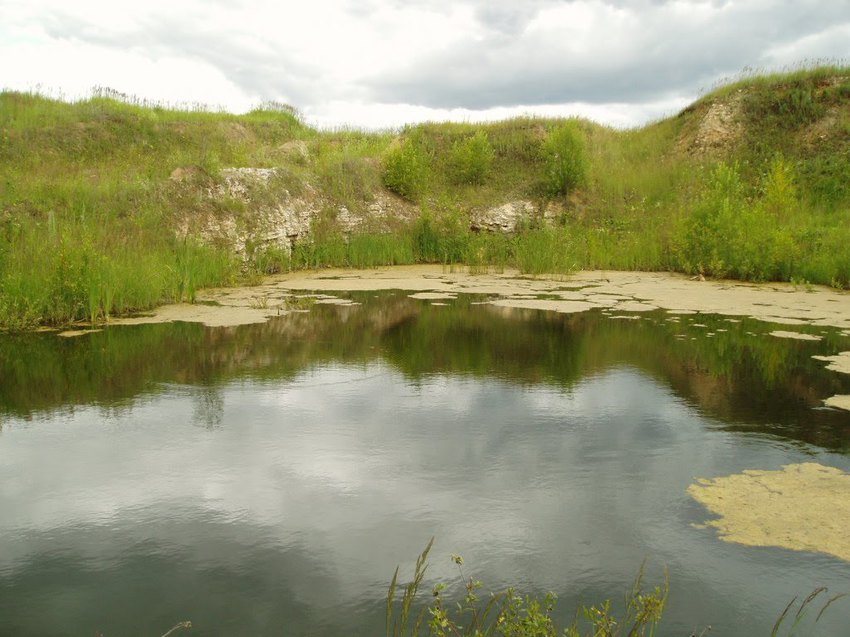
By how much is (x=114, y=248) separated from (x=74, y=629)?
7905 mm

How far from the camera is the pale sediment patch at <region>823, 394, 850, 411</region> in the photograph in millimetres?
5395

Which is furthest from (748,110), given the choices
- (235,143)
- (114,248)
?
(114,248)

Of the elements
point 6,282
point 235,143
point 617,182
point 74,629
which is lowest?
point 74,629

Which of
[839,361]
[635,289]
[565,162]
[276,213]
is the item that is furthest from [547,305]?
[565,162]

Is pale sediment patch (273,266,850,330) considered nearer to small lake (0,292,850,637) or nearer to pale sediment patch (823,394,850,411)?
small lake (0,292,850,637)

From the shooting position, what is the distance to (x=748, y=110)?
65.1 feet

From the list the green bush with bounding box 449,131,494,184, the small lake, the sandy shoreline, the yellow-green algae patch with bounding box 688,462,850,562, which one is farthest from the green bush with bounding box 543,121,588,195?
the yellow-green algae patch with bounding box 688,462,850,562

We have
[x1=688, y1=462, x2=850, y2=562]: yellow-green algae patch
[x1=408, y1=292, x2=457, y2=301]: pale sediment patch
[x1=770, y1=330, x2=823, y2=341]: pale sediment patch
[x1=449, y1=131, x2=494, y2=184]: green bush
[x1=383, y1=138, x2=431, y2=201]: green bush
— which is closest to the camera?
[x1=688, y1=462, x2=850, y2=562]: yellow-green algae patch

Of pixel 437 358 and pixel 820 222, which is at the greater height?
pixel 820 222

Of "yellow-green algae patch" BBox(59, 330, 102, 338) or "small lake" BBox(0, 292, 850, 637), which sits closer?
"small lake" BBox(0, 292, 850, 637)

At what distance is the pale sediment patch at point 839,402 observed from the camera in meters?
5.39

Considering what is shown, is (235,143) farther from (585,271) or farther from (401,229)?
(585,271)

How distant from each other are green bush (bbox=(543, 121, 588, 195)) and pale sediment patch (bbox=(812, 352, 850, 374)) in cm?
1209

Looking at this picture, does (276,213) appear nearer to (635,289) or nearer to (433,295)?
(433,295)
